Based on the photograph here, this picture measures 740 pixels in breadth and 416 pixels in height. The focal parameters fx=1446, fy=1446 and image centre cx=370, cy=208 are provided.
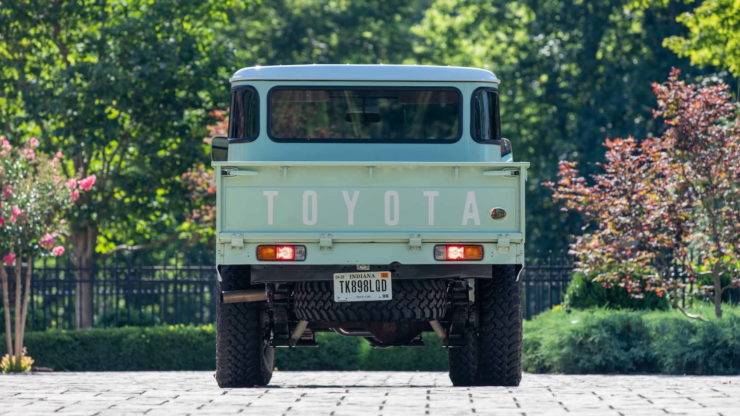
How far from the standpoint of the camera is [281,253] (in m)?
10.5

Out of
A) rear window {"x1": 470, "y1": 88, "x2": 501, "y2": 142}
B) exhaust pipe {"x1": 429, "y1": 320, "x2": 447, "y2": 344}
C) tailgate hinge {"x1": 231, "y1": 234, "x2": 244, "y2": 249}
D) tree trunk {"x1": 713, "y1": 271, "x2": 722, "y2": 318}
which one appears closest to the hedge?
tree trunk {"x1": 713, "y1": 271, "x2": 722, "y2": 318}

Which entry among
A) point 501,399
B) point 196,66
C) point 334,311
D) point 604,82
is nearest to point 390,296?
point 334,311

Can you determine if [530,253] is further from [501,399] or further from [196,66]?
[501,399]

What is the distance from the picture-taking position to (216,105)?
2441 centimetres

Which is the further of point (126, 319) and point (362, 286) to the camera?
point (126, 319)

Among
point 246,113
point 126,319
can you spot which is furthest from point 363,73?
point 126,319

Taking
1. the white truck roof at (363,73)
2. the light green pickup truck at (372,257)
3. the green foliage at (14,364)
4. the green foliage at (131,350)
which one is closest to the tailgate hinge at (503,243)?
the light green pickup truck at (372,257)

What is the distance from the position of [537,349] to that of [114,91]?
959cm

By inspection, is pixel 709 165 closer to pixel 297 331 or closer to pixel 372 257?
pixel 297 331

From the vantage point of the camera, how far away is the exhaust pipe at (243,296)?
10719 mm

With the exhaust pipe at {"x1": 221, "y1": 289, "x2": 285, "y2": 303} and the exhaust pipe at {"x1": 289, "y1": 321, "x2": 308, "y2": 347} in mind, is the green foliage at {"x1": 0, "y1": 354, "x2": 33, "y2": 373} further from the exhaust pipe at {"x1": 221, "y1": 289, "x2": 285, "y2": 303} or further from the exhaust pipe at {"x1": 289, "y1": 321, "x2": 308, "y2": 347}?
the exhaust pipe at {"x1": 221, "y1": 289, "x2": 285, "y2": 303}

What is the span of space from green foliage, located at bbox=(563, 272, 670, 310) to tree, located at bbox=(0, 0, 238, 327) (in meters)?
8.13

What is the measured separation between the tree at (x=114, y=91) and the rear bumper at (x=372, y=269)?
1305cm

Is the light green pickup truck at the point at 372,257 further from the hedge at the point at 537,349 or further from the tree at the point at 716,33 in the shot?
the tree at the point at 716,33
